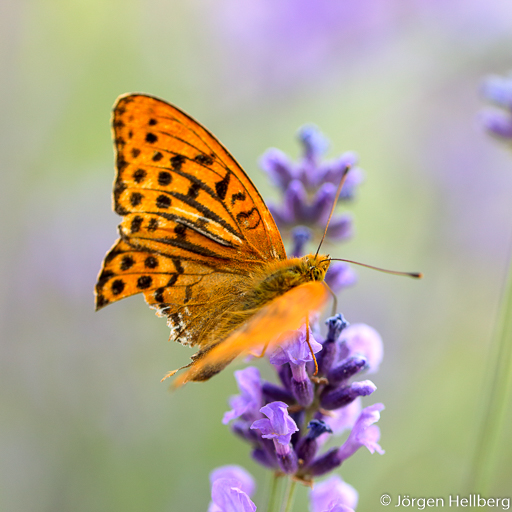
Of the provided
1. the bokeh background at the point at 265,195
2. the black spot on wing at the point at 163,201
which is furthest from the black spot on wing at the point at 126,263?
the bokeh background at the point at 265,195

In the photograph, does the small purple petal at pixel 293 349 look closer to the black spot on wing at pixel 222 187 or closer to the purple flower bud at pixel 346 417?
the purple flower bud at pixel 346 417

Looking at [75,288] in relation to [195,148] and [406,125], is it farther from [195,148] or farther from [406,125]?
[406,125]

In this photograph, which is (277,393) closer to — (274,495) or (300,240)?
(274,495)

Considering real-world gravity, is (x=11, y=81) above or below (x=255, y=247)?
above

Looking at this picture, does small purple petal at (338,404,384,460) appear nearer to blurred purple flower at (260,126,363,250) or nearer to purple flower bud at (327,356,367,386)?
purple flower bud at (327,356,367,386)

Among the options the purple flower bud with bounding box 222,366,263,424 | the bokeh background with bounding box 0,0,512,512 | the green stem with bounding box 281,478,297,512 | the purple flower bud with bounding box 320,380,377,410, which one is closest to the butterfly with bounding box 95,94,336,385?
the purple flower bud with bounding box 222,366,263,424

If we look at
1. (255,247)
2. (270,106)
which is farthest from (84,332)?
(270,106)
